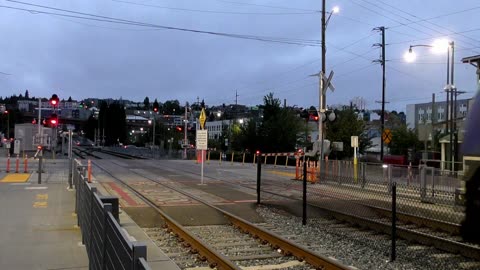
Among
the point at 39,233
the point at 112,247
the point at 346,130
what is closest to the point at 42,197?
the point at 39,233

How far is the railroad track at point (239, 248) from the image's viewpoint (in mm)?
8047

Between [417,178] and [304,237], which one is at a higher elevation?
[417,178]

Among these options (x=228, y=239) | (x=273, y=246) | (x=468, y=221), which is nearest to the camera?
(x=468, y=221)

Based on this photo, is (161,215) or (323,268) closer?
(323,268)

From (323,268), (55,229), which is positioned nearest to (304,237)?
(323,268)

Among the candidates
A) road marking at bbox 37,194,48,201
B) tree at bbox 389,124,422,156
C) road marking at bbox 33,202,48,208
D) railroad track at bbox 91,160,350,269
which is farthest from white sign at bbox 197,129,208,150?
tree at bbox 389,124,422,156

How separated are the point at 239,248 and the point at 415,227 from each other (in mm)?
4812

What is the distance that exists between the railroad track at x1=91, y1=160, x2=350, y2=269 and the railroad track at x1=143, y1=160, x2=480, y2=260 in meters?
2.80

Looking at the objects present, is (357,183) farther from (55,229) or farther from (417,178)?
(55,229)

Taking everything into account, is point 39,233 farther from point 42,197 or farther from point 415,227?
point 415,227

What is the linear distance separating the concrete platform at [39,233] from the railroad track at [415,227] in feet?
20.8

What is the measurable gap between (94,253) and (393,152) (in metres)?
63.8

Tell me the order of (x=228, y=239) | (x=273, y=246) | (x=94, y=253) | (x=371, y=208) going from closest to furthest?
1. (x=94, y=253)
2. (x=273, y=246)
3. (x=228, y=239)
4. (x=371, y=208)

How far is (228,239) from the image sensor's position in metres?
10.3
